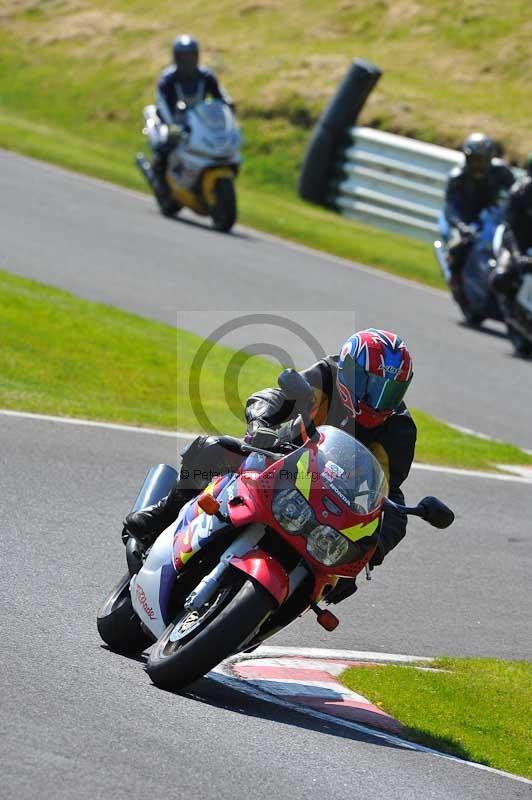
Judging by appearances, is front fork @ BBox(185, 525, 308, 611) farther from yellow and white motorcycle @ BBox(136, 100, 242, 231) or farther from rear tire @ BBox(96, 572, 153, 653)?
yellow and white motorcycle @ BBox(136, 100, 242, 231)

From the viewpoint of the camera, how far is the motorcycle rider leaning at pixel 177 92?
20.1 meters

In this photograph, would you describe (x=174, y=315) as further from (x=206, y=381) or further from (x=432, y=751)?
(x=432, y=751)

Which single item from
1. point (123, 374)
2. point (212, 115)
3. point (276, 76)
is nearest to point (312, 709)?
point (123, 374)

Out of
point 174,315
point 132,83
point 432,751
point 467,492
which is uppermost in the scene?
point 432,751

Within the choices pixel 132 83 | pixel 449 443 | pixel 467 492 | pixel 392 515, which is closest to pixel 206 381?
pixel 449 443

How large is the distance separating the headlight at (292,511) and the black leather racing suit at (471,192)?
1207 cm

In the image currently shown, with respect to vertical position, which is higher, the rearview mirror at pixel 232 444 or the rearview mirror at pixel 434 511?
the rearview mirror at pixel 232 444

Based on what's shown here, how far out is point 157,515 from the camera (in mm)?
6340

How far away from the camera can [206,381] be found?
12734mm

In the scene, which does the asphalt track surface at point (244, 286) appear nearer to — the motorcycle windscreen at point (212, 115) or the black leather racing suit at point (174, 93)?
the black leather racing suit at point (174, 93)

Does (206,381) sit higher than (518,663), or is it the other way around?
(518,663)

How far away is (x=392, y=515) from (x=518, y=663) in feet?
5.41

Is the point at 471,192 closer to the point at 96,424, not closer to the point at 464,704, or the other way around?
the point at 96,424

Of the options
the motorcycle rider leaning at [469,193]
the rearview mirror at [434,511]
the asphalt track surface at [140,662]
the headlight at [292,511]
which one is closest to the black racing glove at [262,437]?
the headlight at [292,511]
